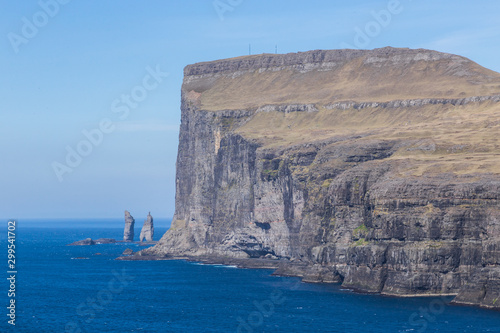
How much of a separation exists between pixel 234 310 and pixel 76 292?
119 ft

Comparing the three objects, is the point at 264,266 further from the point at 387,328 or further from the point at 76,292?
the point at 387,328

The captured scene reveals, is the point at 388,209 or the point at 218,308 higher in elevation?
the point at 388,209

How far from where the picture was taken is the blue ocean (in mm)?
110500

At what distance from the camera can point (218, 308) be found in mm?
128875

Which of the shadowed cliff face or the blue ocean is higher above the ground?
the shadowed cliff face

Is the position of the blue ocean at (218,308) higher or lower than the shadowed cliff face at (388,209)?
lower

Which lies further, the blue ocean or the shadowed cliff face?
the shadowed cliff face

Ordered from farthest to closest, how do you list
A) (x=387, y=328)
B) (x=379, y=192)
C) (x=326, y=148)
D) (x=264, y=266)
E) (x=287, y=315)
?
(x=264, y=266) < (x=326, y=148) < (x=379, y=192) < (x=287, y=315) < (x=387, y=328)

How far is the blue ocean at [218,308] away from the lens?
110500 millimetres

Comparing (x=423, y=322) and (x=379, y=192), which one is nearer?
(x=423, y=322)

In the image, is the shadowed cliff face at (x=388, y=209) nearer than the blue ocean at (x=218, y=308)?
No

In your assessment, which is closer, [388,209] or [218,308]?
[218,308]

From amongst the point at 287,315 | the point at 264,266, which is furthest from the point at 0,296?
the point at 264,266

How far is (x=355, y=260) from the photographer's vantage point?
5502 inches
